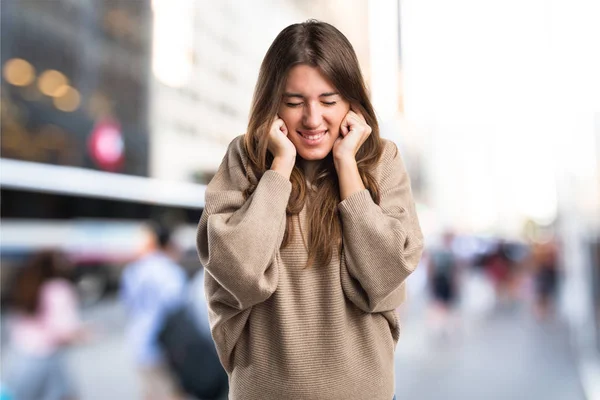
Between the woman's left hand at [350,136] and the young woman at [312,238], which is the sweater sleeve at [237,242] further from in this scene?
the woman's left hand at [350,136]

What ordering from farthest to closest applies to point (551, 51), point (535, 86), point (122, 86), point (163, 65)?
point (122, 86), point (163, 65), point (535, 86), point (551, 51)

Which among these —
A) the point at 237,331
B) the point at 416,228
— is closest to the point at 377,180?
the point at 416,228

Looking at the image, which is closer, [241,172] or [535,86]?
[241,172]

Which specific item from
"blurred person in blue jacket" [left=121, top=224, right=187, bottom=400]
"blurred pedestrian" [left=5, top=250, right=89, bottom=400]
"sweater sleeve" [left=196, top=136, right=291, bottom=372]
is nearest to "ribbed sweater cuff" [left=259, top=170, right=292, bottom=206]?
"sweater sleeve" [left=196, top=136, right=291, bottom=372]

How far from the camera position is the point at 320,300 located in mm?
993

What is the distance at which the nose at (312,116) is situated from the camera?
98 cm

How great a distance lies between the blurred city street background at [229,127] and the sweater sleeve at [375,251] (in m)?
0.90

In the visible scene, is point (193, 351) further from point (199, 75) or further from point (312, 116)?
point (199, 75)

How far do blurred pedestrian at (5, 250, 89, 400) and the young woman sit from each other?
→ 2.71 m

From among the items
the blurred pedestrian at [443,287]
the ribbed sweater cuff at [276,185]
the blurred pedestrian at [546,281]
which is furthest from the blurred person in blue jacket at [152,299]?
the blurred pedestrian at [546,281]

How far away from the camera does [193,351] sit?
237cm

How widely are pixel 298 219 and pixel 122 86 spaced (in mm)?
6421

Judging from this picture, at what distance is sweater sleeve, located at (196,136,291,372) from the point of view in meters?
0.89

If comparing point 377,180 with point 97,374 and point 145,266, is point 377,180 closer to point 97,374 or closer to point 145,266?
point 145,266
